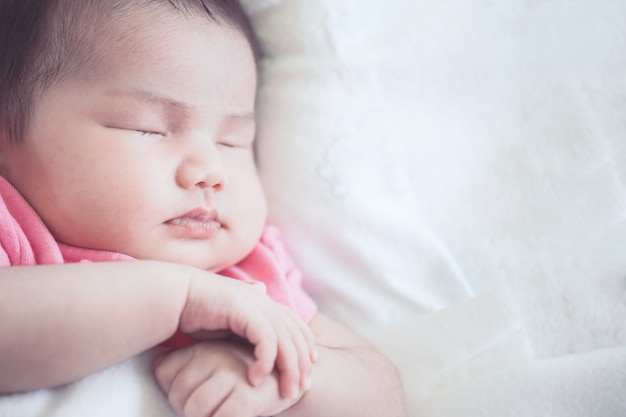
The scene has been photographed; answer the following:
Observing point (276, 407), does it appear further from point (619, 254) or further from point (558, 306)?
point (619, 254)

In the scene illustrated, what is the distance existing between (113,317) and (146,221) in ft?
0.66

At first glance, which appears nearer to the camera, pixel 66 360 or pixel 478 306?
pixel 66 360

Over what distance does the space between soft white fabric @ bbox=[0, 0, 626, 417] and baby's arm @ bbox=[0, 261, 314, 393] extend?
0.38 m

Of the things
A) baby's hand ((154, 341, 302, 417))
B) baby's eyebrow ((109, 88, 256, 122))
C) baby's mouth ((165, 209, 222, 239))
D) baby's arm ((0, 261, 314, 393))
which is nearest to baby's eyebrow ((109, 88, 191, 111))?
baby's eyebrow ((109, 88, 256, 122))

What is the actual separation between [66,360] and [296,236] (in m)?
0.58

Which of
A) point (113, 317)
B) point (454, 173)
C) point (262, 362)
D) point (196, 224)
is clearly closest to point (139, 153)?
point (196, 224)

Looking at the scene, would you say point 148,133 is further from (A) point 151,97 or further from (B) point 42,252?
(B) point 42,252

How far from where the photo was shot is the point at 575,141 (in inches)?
46.3

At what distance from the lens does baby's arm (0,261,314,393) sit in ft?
2.34

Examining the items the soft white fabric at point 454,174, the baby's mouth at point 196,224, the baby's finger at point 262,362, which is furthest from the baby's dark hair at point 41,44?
the baby's finger at point 262,362

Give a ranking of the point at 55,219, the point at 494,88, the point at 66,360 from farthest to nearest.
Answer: the point at 494,88 → the point at 55,219 → the point at 66,360

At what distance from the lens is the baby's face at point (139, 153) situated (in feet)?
2.94

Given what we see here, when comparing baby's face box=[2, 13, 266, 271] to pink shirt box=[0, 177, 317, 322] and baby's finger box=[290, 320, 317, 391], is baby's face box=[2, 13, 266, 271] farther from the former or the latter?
baby's finger box=[290, 320, 317, 391]

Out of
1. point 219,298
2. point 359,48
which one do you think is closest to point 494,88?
point 359,48
